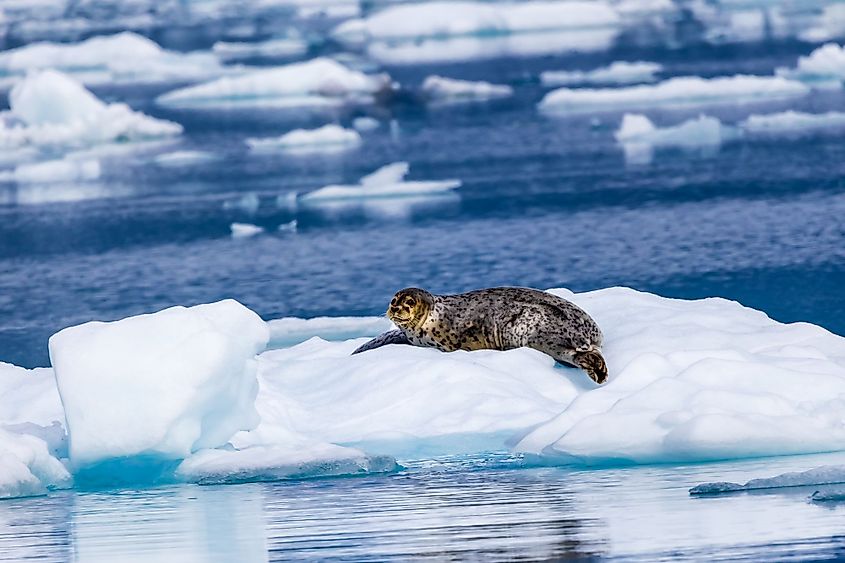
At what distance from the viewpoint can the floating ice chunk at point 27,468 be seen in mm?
7734

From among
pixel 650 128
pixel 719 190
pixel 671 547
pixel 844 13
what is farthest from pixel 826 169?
pixel 844 13

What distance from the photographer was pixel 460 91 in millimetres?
35719

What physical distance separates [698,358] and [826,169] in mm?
15814

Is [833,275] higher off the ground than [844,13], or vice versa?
[844,13]

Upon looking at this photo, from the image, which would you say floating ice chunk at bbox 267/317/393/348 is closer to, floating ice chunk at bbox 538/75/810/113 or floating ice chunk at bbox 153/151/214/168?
floating ice chunk at bbox 153/151/214/168

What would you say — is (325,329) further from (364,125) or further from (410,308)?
(364,125)

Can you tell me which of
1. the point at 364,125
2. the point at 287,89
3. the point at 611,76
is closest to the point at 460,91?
the point at 611,76

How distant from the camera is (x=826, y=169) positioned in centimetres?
2378

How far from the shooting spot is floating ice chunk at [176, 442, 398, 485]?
25.4 ft

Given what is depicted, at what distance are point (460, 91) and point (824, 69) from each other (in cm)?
659

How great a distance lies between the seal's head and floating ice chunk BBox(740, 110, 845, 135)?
1942cm

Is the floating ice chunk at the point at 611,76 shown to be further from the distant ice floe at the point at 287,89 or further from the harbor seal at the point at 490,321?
the harbor seal at the point at 490,321

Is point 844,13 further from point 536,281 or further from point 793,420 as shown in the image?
point 793,420

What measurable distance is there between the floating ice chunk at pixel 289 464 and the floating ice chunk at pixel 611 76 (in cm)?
2907
